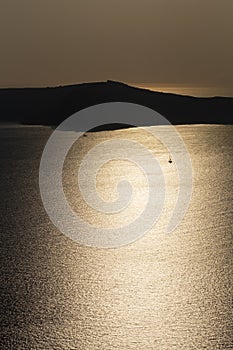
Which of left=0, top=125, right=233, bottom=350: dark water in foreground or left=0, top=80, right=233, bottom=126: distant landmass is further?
left=0, top=80, right=233, bottom=126: distant landmass

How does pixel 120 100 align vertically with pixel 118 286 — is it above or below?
above

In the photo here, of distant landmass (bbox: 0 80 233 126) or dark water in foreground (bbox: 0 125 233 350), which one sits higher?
distant landmass (bbox: 0 80 233 126)

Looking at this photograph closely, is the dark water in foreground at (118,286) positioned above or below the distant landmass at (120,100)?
below

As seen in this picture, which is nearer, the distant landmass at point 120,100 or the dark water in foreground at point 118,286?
the dark water in foreground at point 118,286

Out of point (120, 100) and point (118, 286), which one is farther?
point (120, 100)
